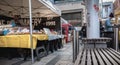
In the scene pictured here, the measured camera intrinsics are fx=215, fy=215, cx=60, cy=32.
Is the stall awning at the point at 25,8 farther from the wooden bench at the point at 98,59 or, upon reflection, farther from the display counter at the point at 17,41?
the wooden bench at the point at 98,59

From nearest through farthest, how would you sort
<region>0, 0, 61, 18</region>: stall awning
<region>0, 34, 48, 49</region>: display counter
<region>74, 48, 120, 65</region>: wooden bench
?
1. <region>74, 48, 120, 65</region>: wooden bench
2. <region>0, 34, 48, 49</region>: display counter
3. <region>0, 0, 61, 18</region>: stall awning

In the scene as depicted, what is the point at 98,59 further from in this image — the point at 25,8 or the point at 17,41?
the point at 25,8

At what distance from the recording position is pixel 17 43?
693cm

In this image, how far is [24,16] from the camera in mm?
11570

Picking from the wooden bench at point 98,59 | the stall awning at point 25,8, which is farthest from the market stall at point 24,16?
the wooden bench at point 98,59

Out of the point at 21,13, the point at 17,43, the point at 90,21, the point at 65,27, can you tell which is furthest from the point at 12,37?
the point at 65,27

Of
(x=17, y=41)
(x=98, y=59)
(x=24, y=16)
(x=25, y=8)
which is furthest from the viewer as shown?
(x=24, y=16)

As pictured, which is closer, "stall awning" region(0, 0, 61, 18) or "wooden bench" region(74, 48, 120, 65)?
"wooden bench" region(74, 48, 120, 65)

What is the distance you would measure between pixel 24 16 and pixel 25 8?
1.18 metres

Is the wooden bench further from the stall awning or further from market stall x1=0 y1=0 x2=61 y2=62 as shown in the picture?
the stall awning


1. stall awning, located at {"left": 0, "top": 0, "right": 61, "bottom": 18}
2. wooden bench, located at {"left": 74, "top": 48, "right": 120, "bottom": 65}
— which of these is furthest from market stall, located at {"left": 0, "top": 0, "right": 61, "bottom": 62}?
wooden bench, located at {"left": 74, "top": 48, "right": 120, "bottom": 65}

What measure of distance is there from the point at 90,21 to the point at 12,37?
2.94 meters

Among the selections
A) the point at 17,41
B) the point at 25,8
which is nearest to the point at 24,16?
the point at 25,8

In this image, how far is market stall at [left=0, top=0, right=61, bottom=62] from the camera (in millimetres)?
6863
